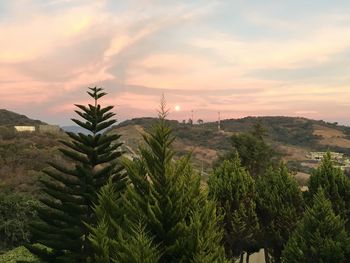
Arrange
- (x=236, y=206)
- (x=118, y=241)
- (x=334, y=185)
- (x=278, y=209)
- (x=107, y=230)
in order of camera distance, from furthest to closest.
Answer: (x=278, y=209)
(x=236, y=206)
(x=334, y=185)
(x=107, y=230)
(x=118, y=241)

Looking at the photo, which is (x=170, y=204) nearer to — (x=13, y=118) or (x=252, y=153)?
(x=252, y=153)

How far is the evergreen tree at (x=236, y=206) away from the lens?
27953 millimetres

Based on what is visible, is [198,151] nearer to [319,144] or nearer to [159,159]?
[319,144]

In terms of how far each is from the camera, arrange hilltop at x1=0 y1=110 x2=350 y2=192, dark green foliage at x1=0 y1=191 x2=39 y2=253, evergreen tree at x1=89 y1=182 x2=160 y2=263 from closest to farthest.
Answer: evergreen tree at x1=89 y1=182 x2=160 y2=263, dark green foliage at x1=0 y1=191 x2=39 y2=253, hilltop at x1=0 y1=110 x2=350 y2=192

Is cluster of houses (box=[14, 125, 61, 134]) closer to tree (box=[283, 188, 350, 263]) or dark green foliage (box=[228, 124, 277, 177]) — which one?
dark green foliage (box=[228, 124, 277, 177])

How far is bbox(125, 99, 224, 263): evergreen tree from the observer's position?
469 inches

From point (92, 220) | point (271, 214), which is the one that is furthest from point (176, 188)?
point (271, 214)

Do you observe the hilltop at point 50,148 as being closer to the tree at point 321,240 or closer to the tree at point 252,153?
the tree at point 252,153

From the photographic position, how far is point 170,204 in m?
12.5

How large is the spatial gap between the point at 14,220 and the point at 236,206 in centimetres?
2440

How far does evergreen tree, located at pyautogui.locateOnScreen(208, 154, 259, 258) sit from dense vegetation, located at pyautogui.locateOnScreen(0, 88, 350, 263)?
0.07m

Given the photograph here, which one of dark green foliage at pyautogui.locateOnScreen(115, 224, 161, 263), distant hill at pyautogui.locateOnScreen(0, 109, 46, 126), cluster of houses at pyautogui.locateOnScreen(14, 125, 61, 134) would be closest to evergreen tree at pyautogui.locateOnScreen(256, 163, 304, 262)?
dark green foliage at pyautogui.locateOnScreen(115, 224, 161, 263)

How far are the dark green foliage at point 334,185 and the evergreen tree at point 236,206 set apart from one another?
14.2 ft

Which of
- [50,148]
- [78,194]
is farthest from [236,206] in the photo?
[50,148]
